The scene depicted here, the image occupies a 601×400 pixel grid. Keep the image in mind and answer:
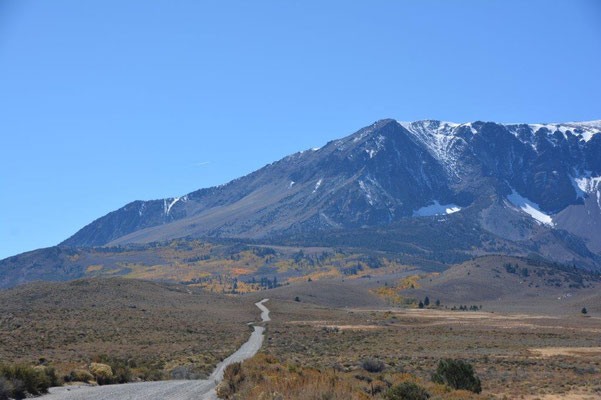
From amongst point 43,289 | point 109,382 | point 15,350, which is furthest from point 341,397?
point 43,289

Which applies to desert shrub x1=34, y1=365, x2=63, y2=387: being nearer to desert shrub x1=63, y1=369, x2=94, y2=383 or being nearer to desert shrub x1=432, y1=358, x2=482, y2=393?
desert shrub x1=63, y1=369, x2=94, y2=383

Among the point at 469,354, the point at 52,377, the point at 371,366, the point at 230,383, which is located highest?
the point at 52,377

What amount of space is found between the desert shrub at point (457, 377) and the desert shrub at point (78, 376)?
15943mm

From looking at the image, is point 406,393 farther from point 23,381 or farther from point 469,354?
point 469,354

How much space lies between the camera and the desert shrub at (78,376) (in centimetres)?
2827

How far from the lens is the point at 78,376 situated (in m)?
28.5

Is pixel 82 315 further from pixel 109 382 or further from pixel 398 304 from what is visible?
pixel 398 304

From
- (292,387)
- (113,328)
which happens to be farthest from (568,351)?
(292,387)

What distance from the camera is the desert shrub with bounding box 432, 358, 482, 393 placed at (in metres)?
30.9

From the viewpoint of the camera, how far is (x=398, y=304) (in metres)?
188

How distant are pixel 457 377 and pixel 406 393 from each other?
1068 cm

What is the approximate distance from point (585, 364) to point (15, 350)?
125 ft

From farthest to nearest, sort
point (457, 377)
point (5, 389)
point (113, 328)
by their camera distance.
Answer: point (113, 328), point (457, 377), point (5, 389)

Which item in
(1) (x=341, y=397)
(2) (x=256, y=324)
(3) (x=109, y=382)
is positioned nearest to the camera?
(1) (x=341, y=397)
